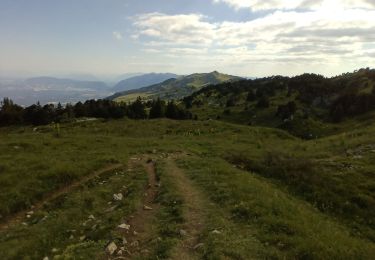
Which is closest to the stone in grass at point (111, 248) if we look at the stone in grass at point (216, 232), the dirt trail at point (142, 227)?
the dirt trail at point (142, 227)

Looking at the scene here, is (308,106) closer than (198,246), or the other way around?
(198,246)

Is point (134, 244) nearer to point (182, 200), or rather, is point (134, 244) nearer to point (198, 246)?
point (198, 246)

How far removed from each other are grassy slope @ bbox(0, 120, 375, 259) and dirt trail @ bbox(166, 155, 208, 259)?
1.40 ft

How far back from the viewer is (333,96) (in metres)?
87.7

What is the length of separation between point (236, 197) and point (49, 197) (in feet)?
38.9

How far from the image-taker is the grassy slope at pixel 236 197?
1473 cm

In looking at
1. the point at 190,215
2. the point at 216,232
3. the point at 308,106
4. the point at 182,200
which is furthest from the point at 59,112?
the point at 216,232

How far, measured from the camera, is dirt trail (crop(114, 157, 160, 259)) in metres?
14.2

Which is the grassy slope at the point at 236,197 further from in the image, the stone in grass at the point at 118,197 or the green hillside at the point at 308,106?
the green hillside at the point at 308,106

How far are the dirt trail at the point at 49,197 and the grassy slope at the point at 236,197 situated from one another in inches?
21.0

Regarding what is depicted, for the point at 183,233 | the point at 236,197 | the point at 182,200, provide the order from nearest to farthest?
the point at 183,233 → the point at 182,200 → the point at 236,197

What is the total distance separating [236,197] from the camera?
20.1 metres

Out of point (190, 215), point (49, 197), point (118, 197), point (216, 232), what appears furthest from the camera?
point (49, 197)

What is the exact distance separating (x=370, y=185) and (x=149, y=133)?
34.5 m
